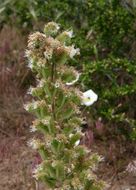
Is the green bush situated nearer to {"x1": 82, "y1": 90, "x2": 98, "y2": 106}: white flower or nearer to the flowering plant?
{"x1": 82, "y1": 90, "x2": 98, "y2": 106}: white flower

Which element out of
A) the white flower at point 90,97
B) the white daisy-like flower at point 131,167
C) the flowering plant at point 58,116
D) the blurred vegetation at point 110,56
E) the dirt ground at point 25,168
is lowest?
the flowering plant at point 58,116

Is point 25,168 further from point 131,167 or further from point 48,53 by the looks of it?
point 48,53

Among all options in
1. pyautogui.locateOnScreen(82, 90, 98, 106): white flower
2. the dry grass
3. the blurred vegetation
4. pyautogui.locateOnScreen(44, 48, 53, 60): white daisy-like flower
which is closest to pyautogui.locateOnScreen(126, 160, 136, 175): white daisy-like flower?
the blurred vegetation

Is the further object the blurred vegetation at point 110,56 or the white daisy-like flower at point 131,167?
the blurred vegetation at point 110,56

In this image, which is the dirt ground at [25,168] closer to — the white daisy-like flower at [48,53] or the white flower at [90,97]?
the white flower at [90,97]

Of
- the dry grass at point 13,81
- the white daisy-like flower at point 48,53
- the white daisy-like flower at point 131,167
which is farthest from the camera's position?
the dry grass at point 13,81

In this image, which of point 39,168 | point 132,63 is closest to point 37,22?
point 132,63

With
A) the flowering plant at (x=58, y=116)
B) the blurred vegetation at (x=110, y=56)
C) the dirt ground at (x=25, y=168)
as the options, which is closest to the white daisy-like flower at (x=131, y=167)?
the dirt ground at (x=25, y=168)
